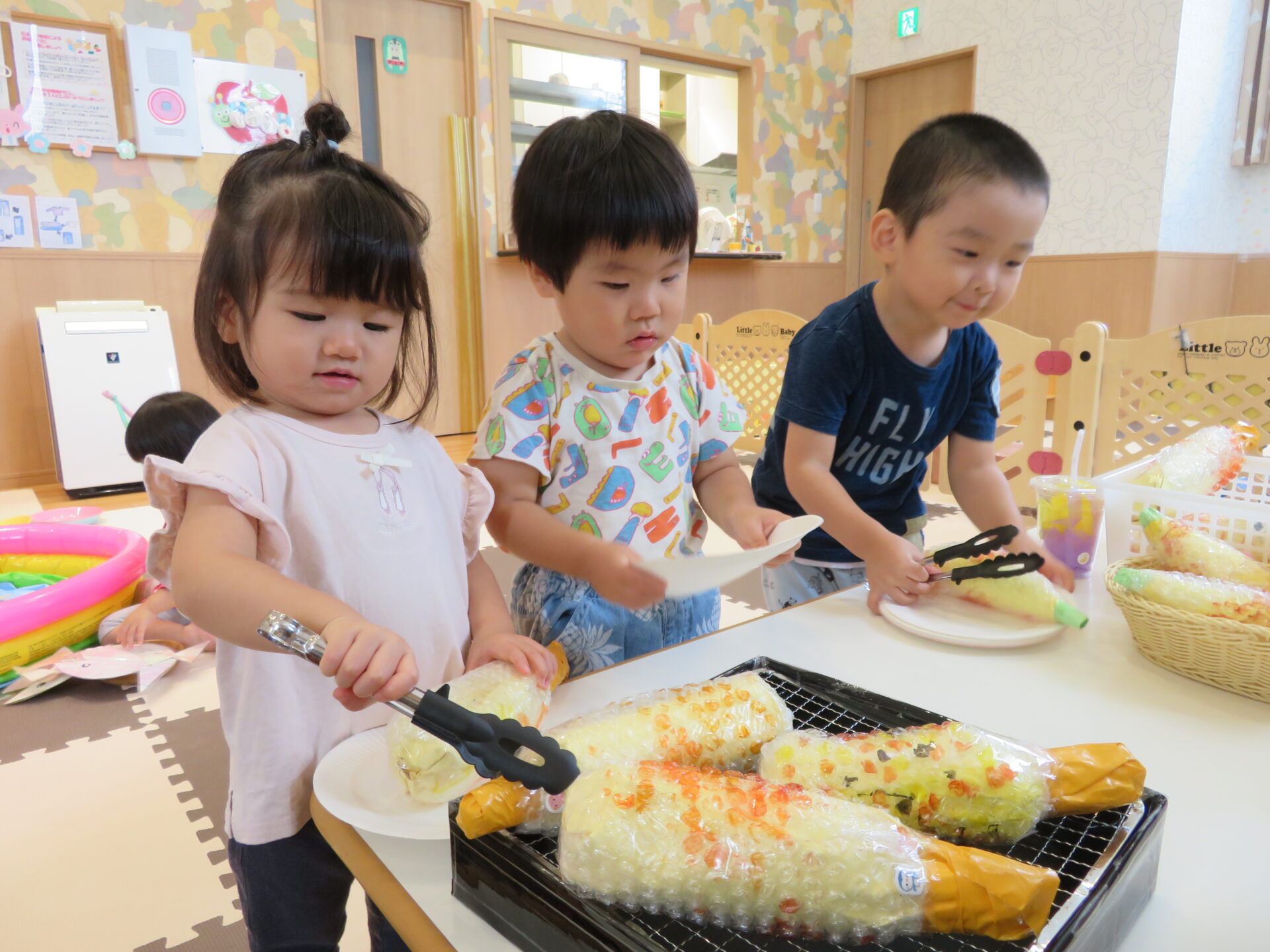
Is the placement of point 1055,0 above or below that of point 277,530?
above

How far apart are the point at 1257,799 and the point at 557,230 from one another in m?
0.70

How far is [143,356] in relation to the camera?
331cm

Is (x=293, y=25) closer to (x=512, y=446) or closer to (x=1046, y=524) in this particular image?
(x=512, y=446)

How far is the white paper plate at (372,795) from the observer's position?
1.55 ft

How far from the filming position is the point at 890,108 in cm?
545

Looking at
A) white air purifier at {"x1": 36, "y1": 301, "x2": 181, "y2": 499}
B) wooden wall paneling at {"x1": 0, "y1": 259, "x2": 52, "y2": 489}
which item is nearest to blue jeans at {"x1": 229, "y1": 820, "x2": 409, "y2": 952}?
white air purifier at {"x1": 36, "y1": 301, "x2": 181, "y2": 499}

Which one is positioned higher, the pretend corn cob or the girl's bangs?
the girl's bangs

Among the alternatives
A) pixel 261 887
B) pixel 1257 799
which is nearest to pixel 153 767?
pixel 261 887

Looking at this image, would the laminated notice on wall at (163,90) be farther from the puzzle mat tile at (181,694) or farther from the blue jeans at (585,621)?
the blue jeans at (585,621)

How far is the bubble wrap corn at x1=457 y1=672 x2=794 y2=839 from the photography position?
486 millimetres

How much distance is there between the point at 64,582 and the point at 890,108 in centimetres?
539

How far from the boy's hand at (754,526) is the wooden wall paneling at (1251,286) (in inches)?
185

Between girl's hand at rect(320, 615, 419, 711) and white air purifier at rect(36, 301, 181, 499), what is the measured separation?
3.20 metres

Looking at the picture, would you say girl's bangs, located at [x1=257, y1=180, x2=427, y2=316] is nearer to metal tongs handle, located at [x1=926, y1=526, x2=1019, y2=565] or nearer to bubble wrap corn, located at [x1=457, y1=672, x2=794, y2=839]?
bubble wrap corn, located at [x1=457, y1=672, x2=794, y2=839]
